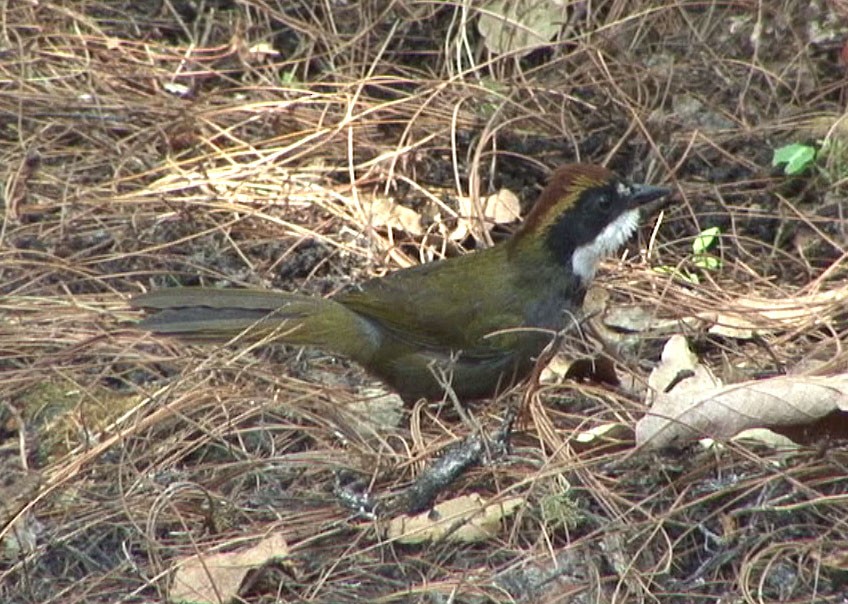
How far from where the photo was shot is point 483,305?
543cm

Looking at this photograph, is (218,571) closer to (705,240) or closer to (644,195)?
(644,195)

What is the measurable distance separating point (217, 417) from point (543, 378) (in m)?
1.13

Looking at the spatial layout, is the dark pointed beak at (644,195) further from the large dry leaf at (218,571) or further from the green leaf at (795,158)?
the large dry leaf at (218,571)

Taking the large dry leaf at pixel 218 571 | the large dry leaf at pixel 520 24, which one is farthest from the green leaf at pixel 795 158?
the large dry leaf at pixel 218 571

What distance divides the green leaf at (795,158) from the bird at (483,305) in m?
1.09

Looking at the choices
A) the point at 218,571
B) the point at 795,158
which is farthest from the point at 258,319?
the point at 795,158

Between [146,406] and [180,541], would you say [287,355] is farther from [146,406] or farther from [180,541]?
[180,541]

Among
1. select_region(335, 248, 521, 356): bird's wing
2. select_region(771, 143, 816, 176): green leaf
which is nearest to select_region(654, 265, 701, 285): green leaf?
select_region(771, 143, 816, 176): green leaf

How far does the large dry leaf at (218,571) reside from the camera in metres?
4.16

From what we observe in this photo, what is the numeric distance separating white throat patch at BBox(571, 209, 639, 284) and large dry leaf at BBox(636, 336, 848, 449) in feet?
3.48

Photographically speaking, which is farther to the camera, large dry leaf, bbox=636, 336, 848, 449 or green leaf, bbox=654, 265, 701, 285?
green leaf, bbox=654, 265, 701, 285

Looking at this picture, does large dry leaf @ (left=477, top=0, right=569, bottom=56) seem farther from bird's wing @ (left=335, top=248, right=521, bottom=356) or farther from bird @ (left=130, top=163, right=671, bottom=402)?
bird's wing @ (left=335, top=248, right=521, bottom=356)

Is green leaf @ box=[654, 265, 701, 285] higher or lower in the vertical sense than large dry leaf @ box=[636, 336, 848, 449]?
lower

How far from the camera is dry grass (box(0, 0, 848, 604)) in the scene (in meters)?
4.26
